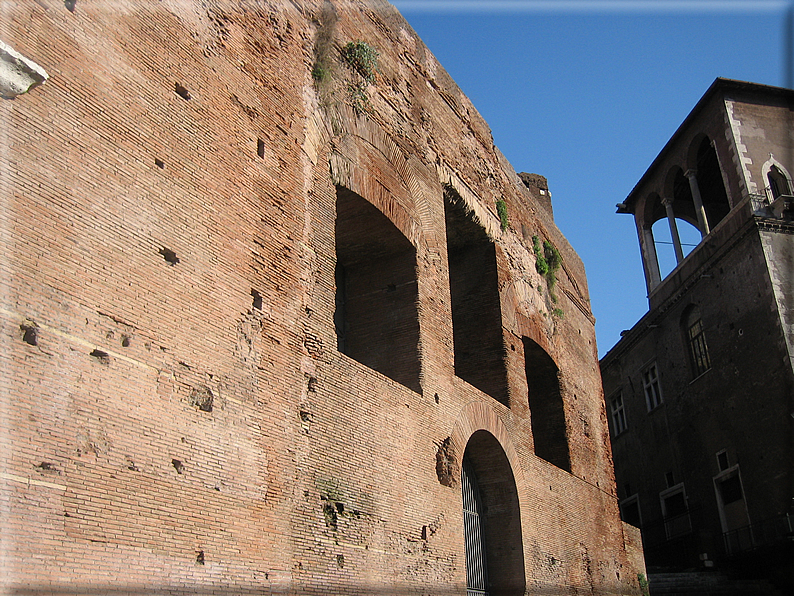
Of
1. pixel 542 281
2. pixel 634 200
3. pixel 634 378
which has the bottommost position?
pixel 542 281

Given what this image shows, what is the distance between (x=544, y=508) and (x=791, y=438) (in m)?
7.49

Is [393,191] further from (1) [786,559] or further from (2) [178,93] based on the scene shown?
(1) [786,559]

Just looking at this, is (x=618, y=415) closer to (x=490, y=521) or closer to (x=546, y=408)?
(x=546, y=408)

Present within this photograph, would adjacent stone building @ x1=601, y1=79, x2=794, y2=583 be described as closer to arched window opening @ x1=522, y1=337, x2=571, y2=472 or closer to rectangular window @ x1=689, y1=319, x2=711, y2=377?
rectangular window @ x1=689, y1=319, x2=711, y2=377

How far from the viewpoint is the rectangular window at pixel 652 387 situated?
19.8 metres

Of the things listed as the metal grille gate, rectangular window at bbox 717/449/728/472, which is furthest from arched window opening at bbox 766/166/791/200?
the metal grille gate

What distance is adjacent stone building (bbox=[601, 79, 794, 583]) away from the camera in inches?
589

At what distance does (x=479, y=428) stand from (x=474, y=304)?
2.27 metres

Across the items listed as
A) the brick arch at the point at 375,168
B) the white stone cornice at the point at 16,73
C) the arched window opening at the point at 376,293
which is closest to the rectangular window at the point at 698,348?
the brick arch at the point at 375,168

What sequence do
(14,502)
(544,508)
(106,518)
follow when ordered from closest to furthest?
(14,502) → (106,518) → (544,508)

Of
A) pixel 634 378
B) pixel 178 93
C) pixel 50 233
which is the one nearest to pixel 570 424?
pixel 178 93

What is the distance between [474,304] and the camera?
10.2 metres

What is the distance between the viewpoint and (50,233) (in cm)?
445

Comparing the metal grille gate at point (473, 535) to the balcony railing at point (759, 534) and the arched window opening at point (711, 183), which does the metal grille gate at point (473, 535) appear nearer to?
the balcony railing at point (759, 534)
